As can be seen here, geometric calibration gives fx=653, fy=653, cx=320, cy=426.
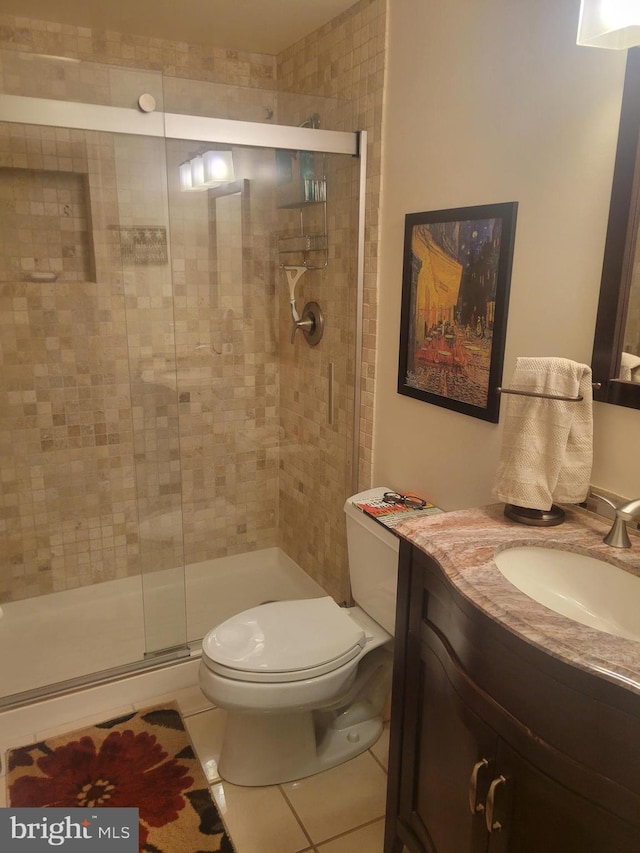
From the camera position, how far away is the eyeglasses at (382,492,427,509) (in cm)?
208

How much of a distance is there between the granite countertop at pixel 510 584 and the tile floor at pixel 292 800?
40.0 inches

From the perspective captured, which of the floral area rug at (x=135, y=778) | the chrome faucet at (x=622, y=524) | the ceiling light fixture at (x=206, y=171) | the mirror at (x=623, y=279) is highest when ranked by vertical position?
the ceiling light fixture at (x=206, y=171)

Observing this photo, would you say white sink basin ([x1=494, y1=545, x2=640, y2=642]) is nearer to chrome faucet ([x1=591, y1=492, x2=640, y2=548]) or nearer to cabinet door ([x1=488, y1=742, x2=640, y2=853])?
chrome faucet ([x1=591, y1=492, x2=640, y2=548])

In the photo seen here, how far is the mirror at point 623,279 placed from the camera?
1.33 metres

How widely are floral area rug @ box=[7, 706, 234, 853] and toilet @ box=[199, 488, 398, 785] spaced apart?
0.48ft

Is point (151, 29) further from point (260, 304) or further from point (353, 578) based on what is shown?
point (353, 578)

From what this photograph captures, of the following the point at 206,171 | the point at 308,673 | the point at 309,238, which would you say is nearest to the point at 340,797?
the point at 308,673

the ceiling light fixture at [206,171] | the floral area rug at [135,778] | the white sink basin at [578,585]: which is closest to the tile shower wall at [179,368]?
the ceiling light fixture at [206,171]

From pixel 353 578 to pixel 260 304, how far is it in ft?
4.26

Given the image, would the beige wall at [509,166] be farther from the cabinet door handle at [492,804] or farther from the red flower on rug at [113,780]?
the red flower on rug at [113,780]

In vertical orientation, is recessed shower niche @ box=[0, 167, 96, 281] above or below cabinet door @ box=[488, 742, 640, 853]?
above

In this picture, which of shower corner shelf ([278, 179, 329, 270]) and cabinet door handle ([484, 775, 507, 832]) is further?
shower corner shelf ([278, 179, 329, 270])

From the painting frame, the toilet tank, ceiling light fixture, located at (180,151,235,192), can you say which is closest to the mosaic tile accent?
ceiling light fixture, located at (180,151,235,192)

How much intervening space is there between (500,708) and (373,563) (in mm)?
920
